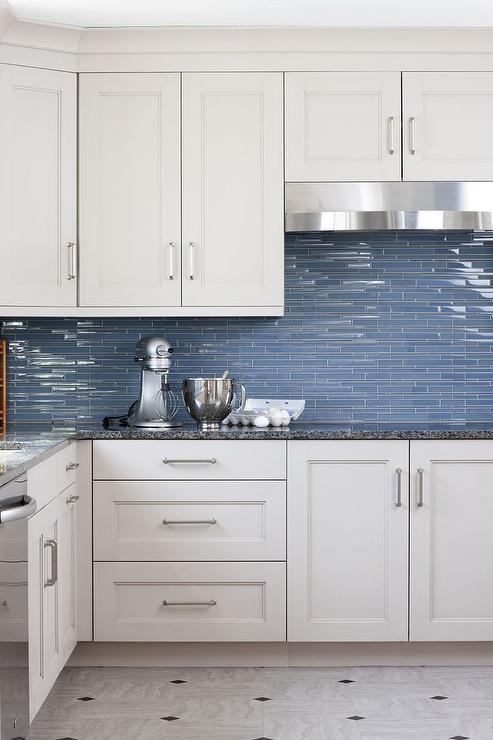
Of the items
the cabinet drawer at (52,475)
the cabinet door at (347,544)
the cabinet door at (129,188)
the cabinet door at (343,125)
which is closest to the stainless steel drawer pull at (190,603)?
the cabinet door at (347,544)

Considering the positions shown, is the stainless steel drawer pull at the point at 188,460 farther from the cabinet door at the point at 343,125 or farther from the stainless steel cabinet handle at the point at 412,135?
the stainless steel cabinet handle at the point at 412,135

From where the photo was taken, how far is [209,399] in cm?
353

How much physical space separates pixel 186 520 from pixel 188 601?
29 cm

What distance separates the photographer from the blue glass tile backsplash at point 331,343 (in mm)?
3893

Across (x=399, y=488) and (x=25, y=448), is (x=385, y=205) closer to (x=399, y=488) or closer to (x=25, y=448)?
(x=399, y=488)

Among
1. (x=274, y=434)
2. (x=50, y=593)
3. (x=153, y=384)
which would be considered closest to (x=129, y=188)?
(x=153, y=384)

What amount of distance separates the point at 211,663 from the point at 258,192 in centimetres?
178

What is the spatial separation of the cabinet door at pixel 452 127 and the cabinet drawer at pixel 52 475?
1.65 meters

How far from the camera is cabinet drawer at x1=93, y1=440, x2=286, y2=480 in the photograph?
132 inches

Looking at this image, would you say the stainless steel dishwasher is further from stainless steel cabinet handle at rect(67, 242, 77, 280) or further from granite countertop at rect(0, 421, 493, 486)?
stainless steel cabinet handle at rect(67, 242, 77, 280)

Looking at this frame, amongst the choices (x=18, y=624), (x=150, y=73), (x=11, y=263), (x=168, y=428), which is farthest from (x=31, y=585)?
(x=150, y=73)

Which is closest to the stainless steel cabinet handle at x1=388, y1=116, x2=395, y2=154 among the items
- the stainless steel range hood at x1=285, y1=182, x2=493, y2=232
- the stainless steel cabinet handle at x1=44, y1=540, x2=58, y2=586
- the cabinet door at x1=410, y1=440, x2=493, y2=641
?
the stainless steel range hood at x1=285, y1=182, x2=493, y2=232

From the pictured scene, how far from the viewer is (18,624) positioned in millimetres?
2316

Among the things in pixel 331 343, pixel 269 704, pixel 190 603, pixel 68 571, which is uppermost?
pixel 331 343
